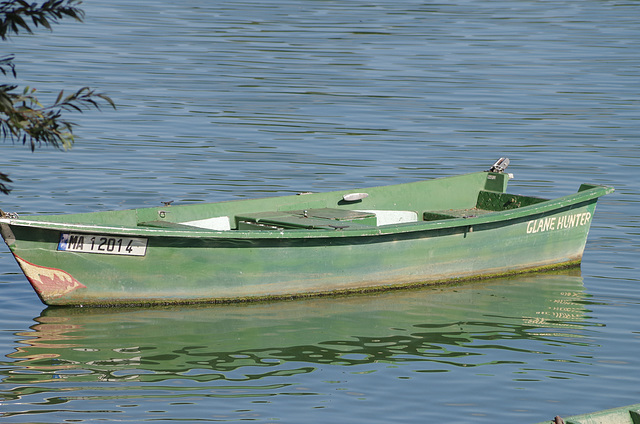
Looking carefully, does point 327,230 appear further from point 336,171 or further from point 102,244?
point 336,171

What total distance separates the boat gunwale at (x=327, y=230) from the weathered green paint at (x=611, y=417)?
16.1 feet

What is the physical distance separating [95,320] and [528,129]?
15.1 m

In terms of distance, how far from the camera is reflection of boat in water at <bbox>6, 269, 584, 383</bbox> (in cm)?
1075

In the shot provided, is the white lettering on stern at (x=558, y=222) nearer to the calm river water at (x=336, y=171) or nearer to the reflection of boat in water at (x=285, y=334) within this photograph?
the calm river water at (x=336, y=171)

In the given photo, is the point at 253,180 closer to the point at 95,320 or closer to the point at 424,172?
the point at 424,172

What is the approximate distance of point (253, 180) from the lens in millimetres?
19750

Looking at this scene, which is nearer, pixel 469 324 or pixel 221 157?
pixel 469 324

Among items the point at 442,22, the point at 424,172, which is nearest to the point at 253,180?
the point at 424,172

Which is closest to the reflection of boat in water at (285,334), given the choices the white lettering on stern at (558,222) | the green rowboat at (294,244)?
the green rowboat at (294,244)

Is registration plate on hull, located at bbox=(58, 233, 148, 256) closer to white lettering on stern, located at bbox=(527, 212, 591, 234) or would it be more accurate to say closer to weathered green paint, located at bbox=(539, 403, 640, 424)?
weathered green paint, located at bbox=(539, 403, 640, 424)

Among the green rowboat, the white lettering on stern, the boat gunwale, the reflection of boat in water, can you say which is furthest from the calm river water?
the boat gunwale

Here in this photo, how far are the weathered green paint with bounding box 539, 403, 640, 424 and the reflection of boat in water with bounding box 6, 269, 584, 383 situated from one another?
8.78ft

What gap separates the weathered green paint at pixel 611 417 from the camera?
821cm

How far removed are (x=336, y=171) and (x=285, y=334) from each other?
899cm
